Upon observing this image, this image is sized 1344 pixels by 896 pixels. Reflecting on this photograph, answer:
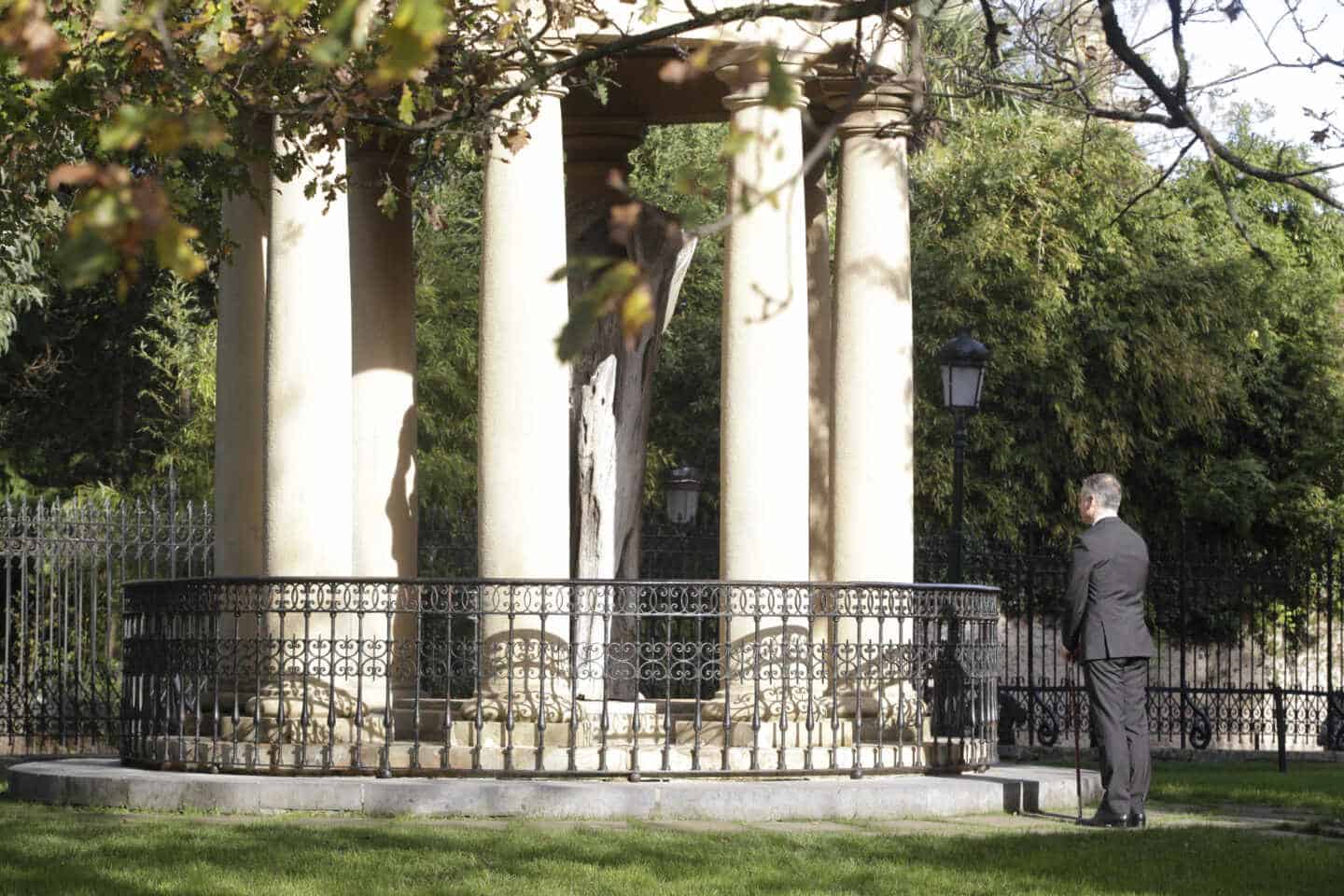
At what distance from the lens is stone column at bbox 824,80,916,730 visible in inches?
693

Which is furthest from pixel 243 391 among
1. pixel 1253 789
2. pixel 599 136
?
pixel 1253 789

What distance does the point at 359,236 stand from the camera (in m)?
18.7

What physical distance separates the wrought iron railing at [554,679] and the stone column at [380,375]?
159cm

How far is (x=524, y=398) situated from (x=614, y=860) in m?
5.52

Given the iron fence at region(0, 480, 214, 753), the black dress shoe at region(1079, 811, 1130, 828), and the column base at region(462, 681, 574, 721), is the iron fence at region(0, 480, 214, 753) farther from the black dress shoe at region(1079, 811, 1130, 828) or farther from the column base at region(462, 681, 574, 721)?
the black dress shoe at region(1079, 811, 1130, 828)

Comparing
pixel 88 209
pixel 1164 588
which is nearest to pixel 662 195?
pixel 1164 588

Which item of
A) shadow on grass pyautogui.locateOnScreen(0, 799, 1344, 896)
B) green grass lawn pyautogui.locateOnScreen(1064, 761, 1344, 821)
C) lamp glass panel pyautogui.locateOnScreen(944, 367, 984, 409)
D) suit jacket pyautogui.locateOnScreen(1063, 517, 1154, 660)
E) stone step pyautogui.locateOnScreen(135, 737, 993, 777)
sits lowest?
green grass lawn pyautogui.locateOnScreen(1064, 761, 1344, 821)

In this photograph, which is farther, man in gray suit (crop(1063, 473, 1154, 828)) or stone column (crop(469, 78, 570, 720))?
stone column (crop(469, 78, 570, 720))

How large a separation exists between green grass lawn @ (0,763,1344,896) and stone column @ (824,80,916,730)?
435cm

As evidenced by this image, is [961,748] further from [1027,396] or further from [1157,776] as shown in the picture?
[1027,396]

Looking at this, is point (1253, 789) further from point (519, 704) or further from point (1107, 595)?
point (519, 704)

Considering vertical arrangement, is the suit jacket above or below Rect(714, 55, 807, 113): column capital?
below

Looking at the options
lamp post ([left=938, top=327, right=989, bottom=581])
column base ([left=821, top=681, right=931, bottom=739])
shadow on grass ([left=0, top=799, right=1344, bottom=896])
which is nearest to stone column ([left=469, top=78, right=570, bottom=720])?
column base ([left=821, top=681, right=931, bottom=739])

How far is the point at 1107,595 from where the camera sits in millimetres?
13758
